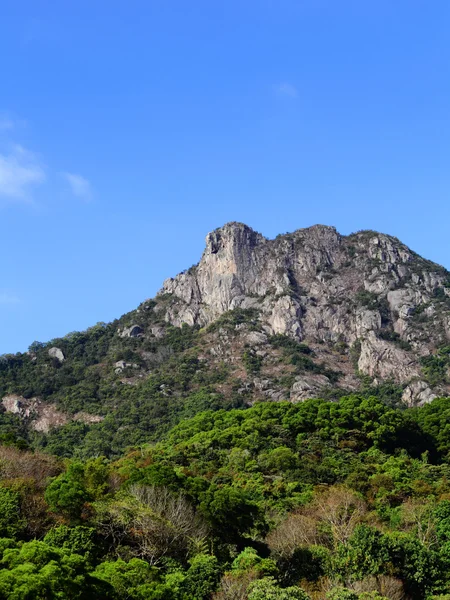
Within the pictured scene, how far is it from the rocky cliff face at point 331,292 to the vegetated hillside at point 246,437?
0.37 meters

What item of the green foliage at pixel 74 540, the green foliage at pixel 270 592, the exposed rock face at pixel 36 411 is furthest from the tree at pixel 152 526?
the exposed rock face at pixel 36 411

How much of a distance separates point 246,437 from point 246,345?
46905 mm

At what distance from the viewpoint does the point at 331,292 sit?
407 ft

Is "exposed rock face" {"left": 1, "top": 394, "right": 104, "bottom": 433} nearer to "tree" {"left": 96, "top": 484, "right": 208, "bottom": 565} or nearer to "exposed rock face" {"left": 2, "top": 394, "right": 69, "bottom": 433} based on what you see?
"exposed rock face" {"left": 2, "top": 394, "right": 69, "bottom": 433}

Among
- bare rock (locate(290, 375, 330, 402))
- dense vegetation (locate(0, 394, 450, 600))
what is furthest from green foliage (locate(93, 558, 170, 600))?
bare rock (locate(290, 375, 330, 402))

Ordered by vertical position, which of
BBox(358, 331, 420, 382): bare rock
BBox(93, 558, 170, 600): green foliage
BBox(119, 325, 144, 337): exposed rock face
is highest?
BBox(119, 325, 144, 337): exposed rock face

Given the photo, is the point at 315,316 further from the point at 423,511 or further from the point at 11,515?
the point at 11,515

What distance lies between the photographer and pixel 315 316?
4690 inches

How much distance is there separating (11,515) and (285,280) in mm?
94276

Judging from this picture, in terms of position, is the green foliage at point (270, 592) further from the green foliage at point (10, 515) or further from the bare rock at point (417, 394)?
the bare rock at point (417, 394)

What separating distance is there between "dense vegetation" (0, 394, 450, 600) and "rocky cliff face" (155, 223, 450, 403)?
2078 inches

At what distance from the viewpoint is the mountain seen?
97.5 m

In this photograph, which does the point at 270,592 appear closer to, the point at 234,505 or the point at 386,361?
the point at 234,505

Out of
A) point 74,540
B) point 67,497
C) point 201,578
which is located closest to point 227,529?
point 201,578
